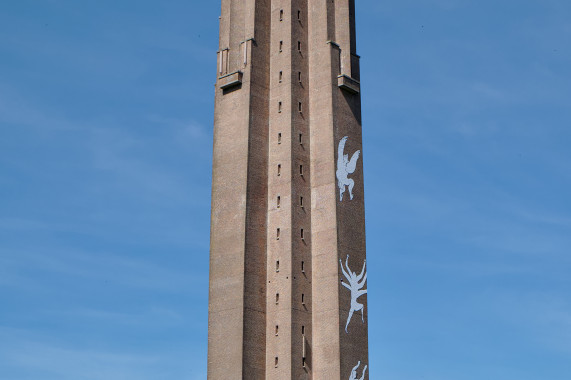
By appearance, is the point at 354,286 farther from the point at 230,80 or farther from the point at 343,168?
the point at 230,80

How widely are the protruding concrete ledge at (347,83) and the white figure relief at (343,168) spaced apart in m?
3.19

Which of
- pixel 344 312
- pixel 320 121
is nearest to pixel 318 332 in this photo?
pixel 344 312

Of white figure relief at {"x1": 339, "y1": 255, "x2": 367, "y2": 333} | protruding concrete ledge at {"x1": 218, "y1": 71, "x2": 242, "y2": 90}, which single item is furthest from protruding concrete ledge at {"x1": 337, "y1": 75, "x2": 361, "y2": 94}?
white figure relief at {"x1": 339, "y1": 255, "x2": 367, "y2": 333}

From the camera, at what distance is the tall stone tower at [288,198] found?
60.1 metres

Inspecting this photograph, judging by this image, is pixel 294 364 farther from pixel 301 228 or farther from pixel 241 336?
pixel 301 228

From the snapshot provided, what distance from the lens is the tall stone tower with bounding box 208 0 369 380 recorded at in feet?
197

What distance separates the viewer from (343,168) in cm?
6400

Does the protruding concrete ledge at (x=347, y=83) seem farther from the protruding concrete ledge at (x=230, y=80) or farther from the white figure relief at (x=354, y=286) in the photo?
the white figure relief at (x=354, y=286)

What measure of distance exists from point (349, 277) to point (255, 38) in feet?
53.7

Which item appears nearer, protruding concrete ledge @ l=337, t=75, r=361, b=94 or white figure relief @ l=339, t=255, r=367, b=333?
white figure relief @ l=339, t=255, r=367, b=333

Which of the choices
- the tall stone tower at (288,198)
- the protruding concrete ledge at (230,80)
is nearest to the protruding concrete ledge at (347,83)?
the tall stone tower at (288,198)

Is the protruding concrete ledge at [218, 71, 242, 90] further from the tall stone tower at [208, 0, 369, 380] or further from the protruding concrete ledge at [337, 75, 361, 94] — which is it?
the protruding concrete ledge at [337, 75, 361, 94]

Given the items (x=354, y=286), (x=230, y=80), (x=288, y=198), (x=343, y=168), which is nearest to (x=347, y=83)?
(x=343, y=168)

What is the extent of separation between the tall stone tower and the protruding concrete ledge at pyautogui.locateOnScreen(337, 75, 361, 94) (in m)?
0.09
